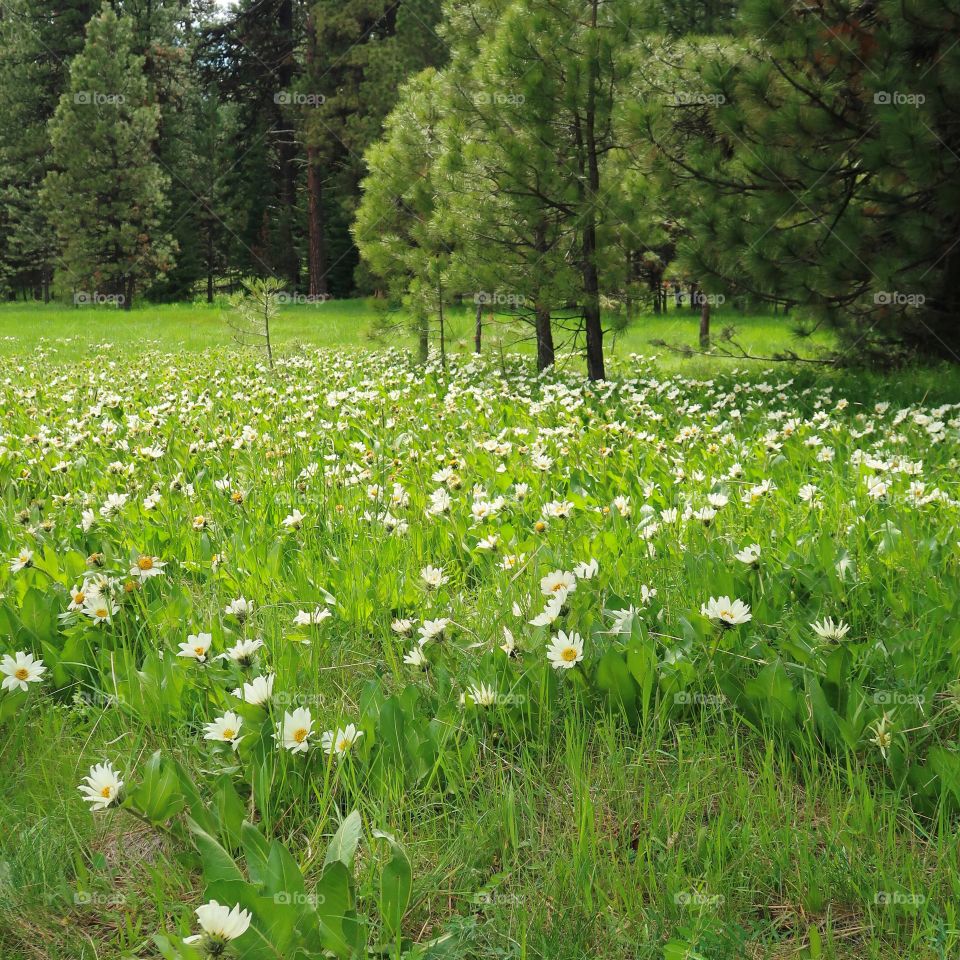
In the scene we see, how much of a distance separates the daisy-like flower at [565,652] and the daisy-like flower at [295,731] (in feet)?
1.98

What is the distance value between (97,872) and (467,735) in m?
0.87

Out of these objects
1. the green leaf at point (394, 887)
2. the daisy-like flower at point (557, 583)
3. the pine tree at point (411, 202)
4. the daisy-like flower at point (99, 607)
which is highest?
the pine tree at point (411, 202)

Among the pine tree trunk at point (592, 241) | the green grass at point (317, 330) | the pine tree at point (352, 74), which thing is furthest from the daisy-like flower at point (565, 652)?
the pine tree at point (352, 74)

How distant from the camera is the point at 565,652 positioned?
2039 mm

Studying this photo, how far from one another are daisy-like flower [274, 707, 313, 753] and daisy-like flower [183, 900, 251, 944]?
53 centimetres

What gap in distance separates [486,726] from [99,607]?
1.21m

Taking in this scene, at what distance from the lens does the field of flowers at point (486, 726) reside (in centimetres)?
152

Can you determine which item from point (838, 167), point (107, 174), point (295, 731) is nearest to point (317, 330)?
point (838, 167)

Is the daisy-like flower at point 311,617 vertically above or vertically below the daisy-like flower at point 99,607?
below

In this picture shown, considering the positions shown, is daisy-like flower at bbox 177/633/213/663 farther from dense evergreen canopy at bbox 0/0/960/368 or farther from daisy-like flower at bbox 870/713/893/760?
dense evergreen canopy at bbox 0/0/960/368

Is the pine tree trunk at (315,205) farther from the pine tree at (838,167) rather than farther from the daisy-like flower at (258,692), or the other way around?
the daisy-like flower at (258,692)

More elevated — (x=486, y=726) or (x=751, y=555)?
(x=751, y=555)

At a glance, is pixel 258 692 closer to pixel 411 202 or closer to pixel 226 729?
pixel 226 729

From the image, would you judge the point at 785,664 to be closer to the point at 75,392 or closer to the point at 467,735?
the point at 467,735
